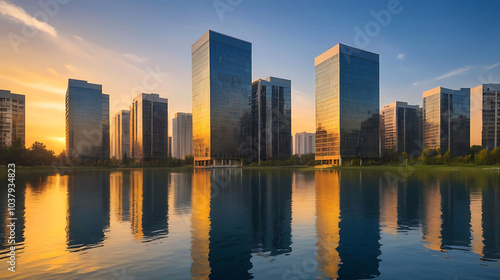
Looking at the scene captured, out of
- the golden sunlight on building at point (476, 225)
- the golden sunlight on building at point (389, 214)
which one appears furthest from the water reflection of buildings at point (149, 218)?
the golden sunlight on building at point (476, 225)

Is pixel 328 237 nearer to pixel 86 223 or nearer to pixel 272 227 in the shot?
pixel 272 227

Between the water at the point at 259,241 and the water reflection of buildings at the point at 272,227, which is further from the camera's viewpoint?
the water reflection of buildings at the point at 272,227

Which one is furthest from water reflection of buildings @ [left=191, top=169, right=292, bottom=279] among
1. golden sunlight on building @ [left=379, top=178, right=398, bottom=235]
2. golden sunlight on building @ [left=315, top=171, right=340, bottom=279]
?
golden sunlight on building @ [left=379, top=178, right=398, bottom=235]

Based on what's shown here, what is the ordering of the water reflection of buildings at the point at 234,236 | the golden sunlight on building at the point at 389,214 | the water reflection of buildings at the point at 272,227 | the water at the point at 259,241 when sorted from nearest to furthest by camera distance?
the water at the point at 259,241 < the water reflection of buildings at the point at 234,236 < the water reflection of buildings at the point at 272,227 < the golden sunlight on building at the point at 389,214

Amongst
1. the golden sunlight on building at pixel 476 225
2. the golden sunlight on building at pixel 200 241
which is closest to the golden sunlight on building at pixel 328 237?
the golden sunlight on building at pixel 200 241

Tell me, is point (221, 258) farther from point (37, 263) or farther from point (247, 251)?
point (37, 263)

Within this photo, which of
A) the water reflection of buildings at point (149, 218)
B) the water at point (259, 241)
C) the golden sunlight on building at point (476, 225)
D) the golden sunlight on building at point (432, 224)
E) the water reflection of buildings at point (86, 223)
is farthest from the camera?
the water reflection of buildings at point (149, 218)

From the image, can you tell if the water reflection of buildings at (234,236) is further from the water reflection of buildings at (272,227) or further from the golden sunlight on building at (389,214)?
the golden sunlight on building at (389,214)

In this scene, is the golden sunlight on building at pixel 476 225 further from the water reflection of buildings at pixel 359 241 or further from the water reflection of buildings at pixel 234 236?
the water reflection of buildings at pixel 234 236

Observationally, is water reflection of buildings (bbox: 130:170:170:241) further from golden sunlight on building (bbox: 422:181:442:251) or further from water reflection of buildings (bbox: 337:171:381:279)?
golden sunlight on building (bbox: 422:181:442:251)

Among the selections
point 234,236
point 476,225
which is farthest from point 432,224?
point 234,236

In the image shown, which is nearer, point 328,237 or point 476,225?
point 328,237

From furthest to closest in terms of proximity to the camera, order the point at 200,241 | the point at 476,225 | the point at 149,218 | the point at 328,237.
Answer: the point at 149,218
the point at 476,225
the point at 328,237
the point at 200,241

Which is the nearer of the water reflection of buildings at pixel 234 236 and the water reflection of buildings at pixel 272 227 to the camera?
the water reflection of buildings at pixel 234 236
